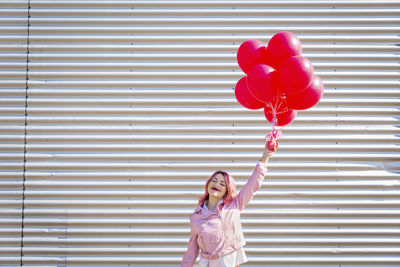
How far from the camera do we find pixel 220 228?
3646 millimetres

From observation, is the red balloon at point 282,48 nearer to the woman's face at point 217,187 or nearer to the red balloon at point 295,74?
→ the red balloon at point 295,74

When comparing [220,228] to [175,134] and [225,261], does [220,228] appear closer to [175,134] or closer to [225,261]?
[225,261]

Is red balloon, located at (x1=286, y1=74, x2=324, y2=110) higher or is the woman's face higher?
red balloon, located at (x1=286, y1=74, x2=324, y2=110)

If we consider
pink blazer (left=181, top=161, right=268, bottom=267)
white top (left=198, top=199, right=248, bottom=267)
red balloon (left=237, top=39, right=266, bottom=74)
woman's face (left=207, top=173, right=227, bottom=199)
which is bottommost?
white top (left=198, top=199, right=248, bottom=267)

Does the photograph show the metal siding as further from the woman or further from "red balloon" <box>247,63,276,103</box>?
"red balloon" <box>247,63,276,103</box>

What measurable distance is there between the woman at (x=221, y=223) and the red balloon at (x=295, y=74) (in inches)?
20.6

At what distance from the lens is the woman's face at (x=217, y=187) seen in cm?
372

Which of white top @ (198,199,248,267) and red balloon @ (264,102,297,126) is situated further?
red balloon @ (264,102,297,126)

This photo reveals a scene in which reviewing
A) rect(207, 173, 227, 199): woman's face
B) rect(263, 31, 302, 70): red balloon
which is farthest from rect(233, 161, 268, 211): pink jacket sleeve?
rect(263, 31, 302, 70): red balloon

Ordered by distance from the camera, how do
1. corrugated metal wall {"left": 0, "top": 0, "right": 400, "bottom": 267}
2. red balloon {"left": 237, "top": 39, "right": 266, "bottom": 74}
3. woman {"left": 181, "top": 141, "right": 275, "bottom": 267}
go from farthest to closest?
1. corrugated metal wall {"left": 0, "top": 0, "right": 400, "bottom": 267}
2. red balloon {"left": 237, "top": 39, "right": 266, "bottom": 74}
3. woman {"left": 181, "top": 141, "right": 275, "bottom": 267}

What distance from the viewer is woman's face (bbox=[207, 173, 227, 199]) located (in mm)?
3718

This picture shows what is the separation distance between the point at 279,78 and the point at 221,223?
1.21 m

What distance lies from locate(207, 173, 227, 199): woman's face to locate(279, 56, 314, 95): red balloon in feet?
2.94

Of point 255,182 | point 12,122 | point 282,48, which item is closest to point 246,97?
point 282,48
